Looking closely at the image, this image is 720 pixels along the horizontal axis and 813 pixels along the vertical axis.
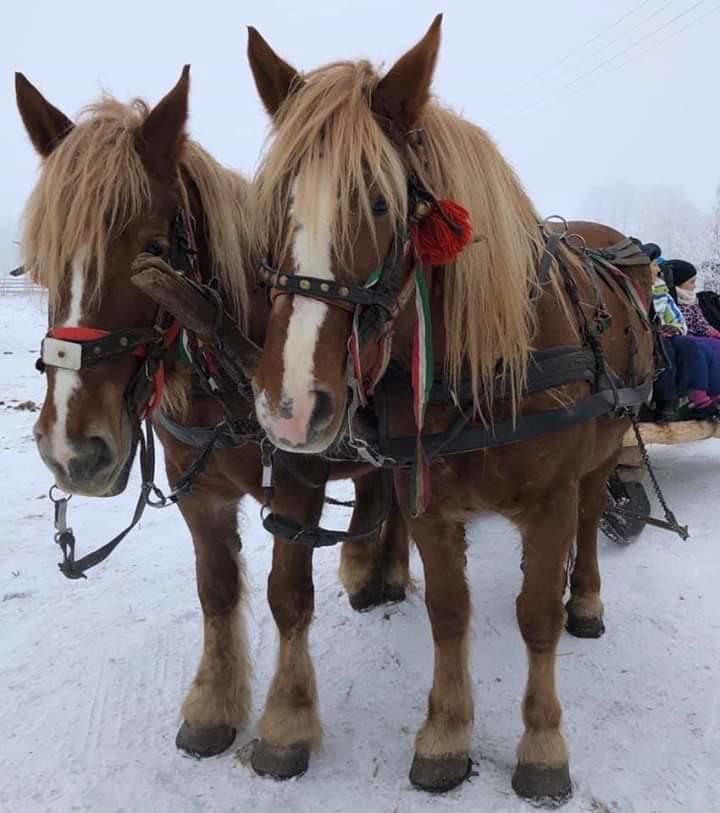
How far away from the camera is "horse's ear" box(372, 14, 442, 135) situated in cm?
169

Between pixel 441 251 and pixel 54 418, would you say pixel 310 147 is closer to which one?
pixel 441 251

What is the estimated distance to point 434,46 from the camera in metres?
1.70

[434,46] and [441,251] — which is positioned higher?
[434,46]

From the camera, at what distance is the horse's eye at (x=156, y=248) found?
6.17 feet

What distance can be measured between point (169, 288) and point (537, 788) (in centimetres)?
187

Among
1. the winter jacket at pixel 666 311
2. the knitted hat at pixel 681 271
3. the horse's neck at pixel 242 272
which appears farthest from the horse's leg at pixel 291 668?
the knitted hat at pixel 681 271

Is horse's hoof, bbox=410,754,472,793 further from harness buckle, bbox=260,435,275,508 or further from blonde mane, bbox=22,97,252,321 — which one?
blonde mane, bbox=22,97,252,321

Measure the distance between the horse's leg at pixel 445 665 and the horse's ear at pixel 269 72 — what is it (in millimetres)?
1345

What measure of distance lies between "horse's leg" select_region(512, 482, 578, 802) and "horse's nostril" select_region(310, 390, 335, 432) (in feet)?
3.05

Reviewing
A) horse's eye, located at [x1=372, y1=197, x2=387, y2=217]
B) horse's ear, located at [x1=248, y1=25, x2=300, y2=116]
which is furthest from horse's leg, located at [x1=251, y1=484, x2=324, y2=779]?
horse's ear, located at [x1=248, y1=25, x2=300, y2=116]

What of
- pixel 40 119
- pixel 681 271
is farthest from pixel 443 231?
pixel 681 271

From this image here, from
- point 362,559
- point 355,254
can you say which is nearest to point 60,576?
point 362,559

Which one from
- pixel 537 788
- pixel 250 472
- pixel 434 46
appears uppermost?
pixel 434 46

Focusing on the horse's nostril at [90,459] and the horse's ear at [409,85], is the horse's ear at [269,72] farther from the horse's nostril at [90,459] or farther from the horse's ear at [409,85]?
the horse's nostril at [90,459]
